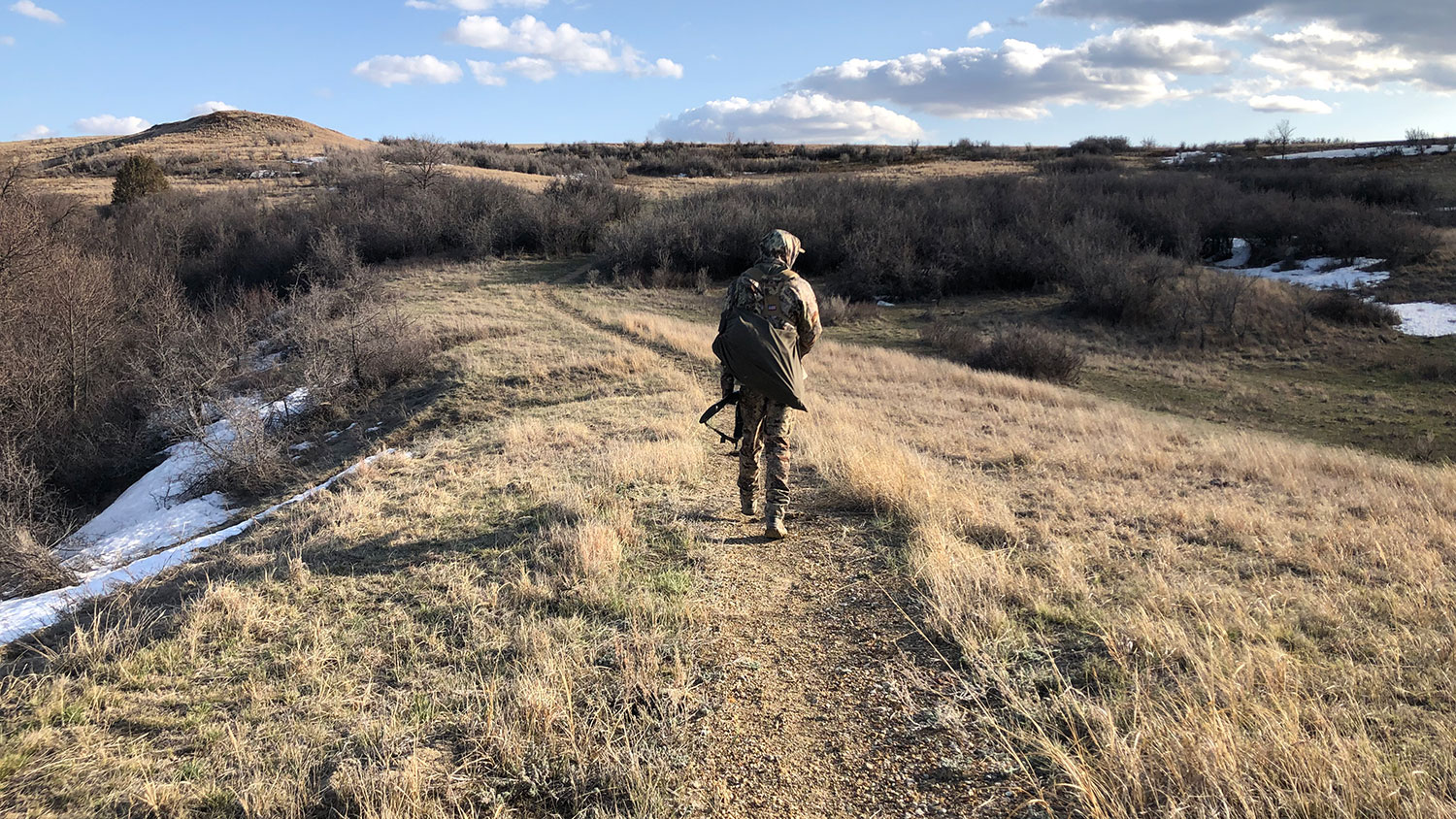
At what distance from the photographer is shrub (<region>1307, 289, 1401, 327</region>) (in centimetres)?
2314

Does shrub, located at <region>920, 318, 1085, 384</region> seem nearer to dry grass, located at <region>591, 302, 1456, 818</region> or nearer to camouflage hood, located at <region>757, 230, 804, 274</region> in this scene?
dry grass, located at <region>591, 302, 1456, 818</region>

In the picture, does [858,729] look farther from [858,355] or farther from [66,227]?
[66,227]

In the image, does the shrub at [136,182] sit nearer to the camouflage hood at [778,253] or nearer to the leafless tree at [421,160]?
the leafless tree at [421,160]

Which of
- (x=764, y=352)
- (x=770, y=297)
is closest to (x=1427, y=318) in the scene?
(x=770, y=297)

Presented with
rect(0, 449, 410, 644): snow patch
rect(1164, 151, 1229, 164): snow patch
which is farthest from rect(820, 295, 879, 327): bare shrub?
rect(1164, 151, 1229, 164): snow patch

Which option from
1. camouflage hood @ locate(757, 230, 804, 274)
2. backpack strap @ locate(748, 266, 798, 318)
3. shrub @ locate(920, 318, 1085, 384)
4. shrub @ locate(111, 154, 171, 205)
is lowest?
shrub @ locate(920, 318, 1085, 384)

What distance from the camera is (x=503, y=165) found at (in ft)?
176

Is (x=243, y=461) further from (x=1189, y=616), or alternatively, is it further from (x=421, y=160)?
(x=421, y=160)

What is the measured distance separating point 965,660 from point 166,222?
38.6 metres

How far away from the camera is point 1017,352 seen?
19703mm

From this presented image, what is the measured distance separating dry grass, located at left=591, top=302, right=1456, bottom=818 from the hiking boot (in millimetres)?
991

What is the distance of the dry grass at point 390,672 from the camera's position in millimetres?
2959

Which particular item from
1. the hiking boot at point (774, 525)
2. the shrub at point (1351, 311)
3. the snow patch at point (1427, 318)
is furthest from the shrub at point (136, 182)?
the snow patch at point (1427, 318)

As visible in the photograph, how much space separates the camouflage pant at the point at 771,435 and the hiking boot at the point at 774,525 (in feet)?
0.18
